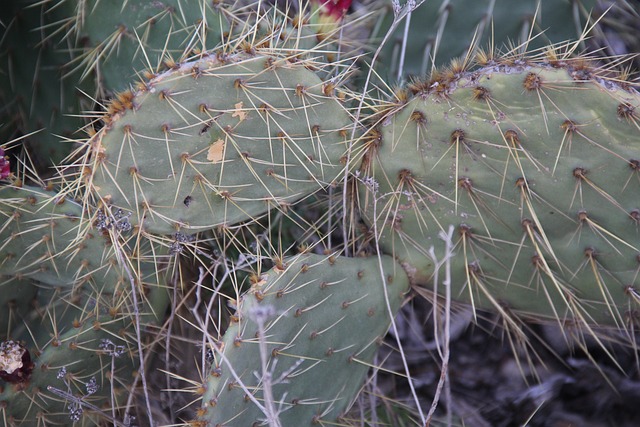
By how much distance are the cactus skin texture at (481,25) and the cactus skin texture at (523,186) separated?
0.35 meters

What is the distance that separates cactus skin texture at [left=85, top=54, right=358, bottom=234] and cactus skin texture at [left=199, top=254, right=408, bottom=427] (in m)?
0.17

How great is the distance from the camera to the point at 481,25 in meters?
1.55

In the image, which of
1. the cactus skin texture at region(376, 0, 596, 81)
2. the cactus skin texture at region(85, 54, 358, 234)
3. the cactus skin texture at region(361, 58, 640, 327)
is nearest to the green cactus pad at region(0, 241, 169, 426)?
the cactus skin texture at region(85, 54, 358, 234)

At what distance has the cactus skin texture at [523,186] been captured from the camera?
1.19 meters

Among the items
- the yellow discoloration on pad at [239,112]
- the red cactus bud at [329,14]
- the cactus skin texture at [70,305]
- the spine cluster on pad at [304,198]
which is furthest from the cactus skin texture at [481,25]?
the cactus skin texture at [70,305]

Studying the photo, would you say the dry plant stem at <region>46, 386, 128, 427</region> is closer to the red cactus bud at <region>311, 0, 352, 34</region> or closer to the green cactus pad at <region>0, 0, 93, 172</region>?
the green cactus pad at <region>0, 0, 93, 172</region>

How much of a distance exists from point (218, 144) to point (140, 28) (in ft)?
1.60

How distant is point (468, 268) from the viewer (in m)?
1.39

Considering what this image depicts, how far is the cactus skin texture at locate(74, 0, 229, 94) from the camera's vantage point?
1545 mm

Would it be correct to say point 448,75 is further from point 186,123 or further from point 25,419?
A: point 25,419

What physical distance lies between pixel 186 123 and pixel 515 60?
0.56m

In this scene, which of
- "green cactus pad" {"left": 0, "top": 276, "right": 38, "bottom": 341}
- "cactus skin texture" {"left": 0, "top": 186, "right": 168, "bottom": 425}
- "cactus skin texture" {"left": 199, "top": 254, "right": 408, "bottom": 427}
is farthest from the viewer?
"green cactus pad" {"left": 0, "top": 276, "right": 38, "bottom": 341}

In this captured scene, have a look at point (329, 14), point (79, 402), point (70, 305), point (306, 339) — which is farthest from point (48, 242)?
point (329, 14)

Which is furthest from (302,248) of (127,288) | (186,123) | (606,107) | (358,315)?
(606,107)
